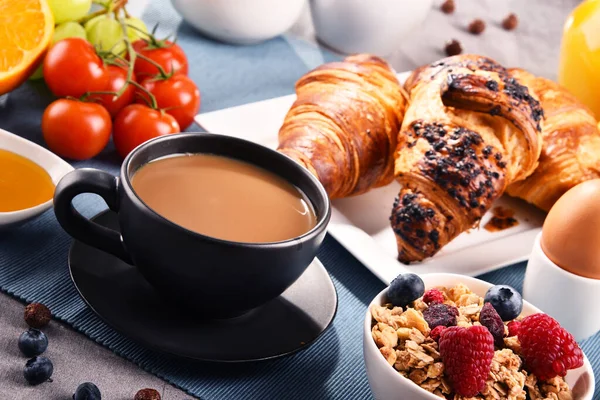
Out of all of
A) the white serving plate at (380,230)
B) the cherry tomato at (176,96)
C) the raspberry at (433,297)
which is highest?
the raspberry at (433,297)

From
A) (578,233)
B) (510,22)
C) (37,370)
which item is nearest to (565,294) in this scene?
(578,233)

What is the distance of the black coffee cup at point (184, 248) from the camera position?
1030mm

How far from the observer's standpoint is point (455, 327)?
3.46 feet

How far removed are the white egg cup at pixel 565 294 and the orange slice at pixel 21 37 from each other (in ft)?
3.75

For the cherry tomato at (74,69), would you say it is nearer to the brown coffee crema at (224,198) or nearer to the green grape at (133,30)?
the green grape at (133,30)

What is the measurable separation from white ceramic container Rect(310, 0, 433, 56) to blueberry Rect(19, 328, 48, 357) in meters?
1.53

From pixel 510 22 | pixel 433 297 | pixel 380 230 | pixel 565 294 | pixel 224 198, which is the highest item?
pixel 224 198

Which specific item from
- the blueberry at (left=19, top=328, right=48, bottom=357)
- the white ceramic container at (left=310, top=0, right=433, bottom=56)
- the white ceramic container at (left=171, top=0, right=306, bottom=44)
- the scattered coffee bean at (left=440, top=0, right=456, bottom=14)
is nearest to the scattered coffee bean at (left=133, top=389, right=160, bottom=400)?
the blueberry at (left=19, top=328, right=48, bottom=357)

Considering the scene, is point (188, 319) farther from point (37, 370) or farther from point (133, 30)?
point (133, 30)

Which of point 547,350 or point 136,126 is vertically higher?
point 547,350

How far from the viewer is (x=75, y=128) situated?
5.21 feet

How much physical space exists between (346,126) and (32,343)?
2.75 ft

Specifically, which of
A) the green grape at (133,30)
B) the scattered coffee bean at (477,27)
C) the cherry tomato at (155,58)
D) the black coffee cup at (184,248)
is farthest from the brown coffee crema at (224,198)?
the scattered coffee bean at (477,27)

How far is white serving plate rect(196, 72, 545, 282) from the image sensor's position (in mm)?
1496
